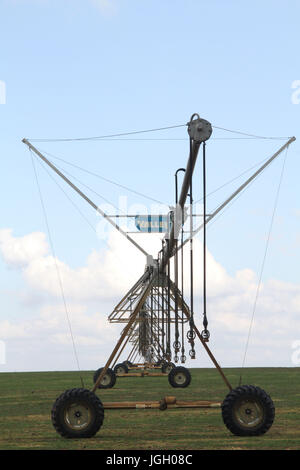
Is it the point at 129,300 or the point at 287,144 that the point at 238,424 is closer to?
the point at 287,144

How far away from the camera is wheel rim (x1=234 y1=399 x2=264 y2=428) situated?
18.0 m

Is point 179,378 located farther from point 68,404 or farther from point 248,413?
point 68,404

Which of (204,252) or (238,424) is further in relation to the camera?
(204,252)

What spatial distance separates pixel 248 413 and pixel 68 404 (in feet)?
12.8

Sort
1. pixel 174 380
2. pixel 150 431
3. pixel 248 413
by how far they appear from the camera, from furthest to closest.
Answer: pixel 174 380 < pixel 150 431 < pixel 248 413

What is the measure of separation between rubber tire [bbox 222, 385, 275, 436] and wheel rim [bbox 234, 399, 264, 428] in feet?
0.20

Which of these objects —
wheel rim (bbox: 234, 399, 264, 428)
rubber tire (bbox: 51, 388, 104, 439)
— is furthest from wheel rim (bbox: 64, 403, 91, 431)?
wheel rim (bbox: 234, 399, 264, 428)

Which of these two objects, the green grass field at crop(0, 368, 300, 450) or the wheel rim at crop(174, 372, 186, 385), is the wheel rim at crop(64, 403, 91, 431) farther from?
the wheel rim at crop(174, 372, 186, 385)

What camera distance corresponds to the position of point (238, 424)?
1800 cm

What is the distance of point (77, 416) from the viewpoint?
18156 mm

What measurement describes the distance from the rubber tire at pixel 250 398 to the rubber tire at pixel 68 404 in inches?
108

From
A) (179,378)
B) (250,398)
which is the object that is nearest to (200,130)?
(250,398)
